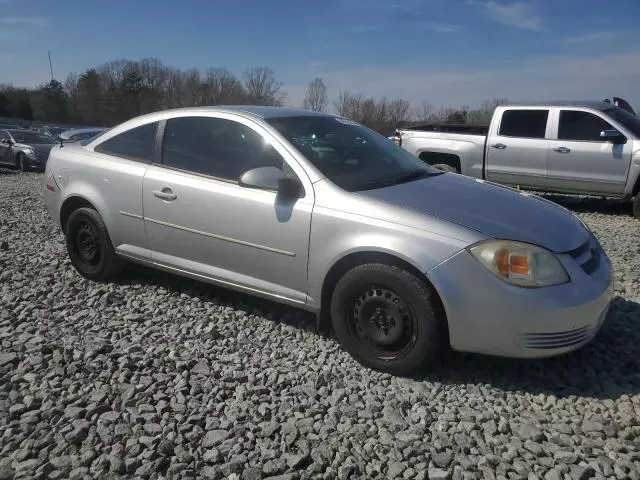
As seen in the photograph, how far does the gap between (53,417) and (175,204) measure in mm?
1734

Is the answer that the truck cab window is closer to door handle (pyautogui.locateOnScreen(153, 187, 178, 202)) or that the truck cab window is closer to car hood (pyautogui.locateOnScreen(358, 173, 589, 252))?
car hood (pyautogui.locateOnScreen(358, 173, 589, 252))

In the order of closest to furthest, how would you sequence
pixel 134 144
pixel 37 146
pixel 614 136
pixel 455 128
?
1. pixel 134 144
2. pixel 614 136
3. pixel 455 128
4. pixel 37 146

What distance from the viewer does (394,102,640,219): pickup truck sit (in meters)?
8.23

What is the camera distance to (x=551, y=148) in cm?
879

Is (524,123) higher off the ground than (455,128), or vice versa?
(524,123)

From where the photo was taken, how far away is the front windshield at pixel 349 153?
3586mm

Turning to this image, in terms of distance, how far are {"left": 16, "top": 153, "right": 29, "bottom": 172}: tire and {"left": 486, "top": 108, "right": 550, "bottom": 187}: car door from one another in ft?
50.3

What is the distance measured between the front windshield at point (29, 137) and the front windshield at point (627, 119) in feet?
58.0

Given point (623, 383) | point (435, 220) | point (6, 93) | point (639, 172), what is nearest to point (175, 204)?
point (435, 220)

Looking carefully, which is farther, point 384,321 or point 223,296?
point 223,296

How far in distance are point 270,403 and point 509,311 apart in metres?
1.40

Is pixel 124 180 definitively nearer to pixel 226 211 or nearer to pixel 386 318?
pixel 226 211

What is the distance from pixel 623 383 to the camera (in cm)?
312

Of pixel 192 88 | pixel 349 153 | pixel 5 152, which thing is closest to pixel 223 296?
pixel 349 153
